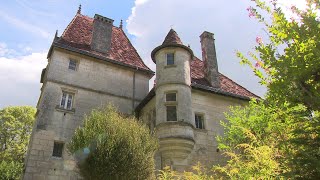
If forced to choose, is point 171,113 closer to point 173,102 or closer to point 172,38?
point 173,102

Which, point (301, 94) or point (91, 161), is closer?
point (301, 94)

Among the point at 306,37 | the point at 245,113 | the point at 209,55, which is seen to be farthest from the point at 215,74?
the point at 306,37

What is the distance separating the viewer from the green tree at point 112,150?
10047 millimetres

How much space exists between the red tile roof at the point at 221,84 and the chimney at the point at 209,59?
12.9 inches

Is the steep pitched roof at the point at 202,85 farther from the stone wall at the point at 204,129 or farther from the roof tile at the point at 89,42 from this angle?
the roof tile at the point at 89,42

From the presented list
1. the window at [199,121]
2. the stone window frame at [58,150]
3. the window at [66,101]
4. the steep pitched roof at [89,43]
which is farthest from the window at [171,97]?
the stone window frame at [58,150]

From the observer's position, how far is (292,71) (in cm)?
473

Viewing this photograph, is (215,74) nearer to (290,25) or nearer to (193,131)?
(193,131)

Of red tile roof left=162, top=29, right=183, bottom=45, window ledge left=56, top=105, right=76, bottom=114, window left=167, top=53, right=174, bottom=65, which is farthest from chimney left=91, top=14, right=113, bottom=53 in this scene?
window left=167, top=53, right=174, bottom=65

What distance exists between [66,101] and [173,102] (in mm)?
5544

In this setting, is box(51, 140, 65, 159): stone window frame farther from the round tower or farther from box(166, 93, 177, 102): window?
box(166, 93, 177, 102): window

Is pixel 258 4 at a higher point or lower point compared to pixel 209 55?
lower

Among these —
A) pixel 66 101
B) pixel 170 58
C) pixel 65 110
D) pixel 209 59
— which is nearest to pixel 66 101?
pixel 66 101

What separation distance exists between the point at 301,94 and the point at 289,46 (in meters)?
0.85
